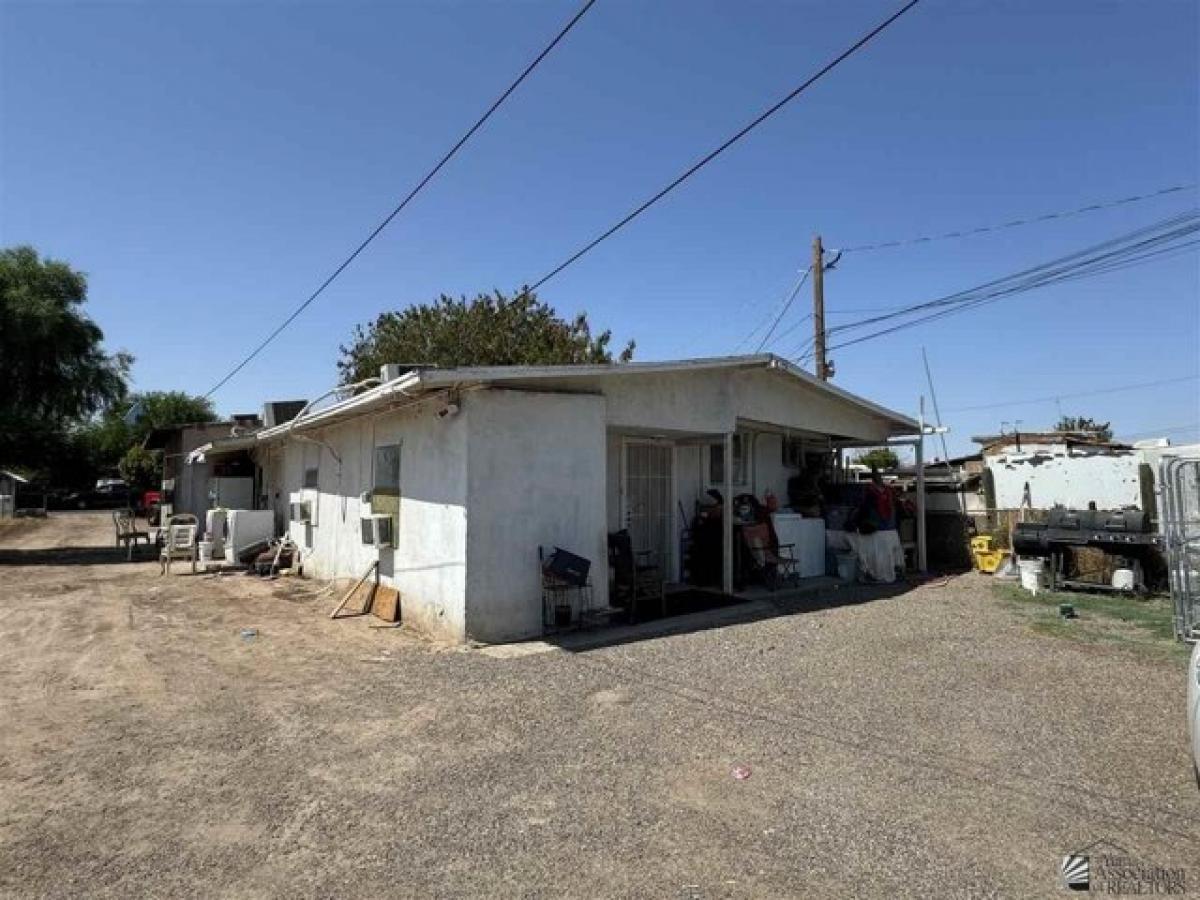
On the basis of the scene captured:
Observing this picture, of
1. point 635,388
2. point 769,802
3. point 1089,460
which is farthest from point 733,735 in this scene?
point 1089,460

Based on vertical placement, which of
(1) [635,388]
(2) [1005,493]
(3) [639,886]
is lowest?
(3) [639,886]

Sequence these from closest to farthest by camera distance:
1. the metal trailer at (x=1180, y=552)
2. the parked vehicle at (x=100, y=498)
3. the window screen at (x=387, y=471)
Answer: the metal trailer at (x=1180, y=552)
the window screen at (x=387, y=471)
the parked vehicle at (x=100, y=498)

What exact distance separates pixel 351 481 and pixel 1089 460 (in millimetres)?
12182

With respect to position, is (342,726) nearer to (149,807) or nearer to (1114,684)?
(149,807)

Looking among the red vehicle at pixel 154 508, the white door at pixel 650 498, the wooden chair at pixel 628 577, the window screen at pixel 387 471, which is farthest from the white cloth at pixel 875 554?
the red vehicle at pixel 154 508

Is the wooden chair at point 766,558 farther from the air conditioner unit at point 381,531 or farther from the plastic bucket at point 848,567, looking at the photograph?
the air conditioner unit at point 381,531

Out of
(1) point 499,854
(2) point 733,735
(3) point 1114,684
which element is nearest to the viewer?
(1) point 499,854

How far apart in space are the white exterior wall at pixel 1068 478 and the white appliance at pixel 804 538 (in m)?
3.80

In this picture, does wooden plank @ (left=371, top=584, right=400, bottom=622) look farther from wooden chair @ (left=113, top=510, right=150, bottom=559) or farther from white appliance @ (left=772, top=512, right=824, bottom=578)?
wooden chair @ (left=113, top=510, right=150, bottom=559)

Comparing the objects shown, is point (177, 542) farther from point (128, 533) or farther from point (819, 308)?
point (819, 308)

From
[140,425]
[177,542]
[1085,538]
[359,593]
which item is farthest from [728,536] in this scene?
[140,425]

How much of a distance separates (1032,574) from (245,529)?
47.0 feet

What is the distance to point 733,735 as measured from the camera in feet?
15.7

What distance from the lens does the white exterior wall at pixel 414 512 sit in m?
7.54
